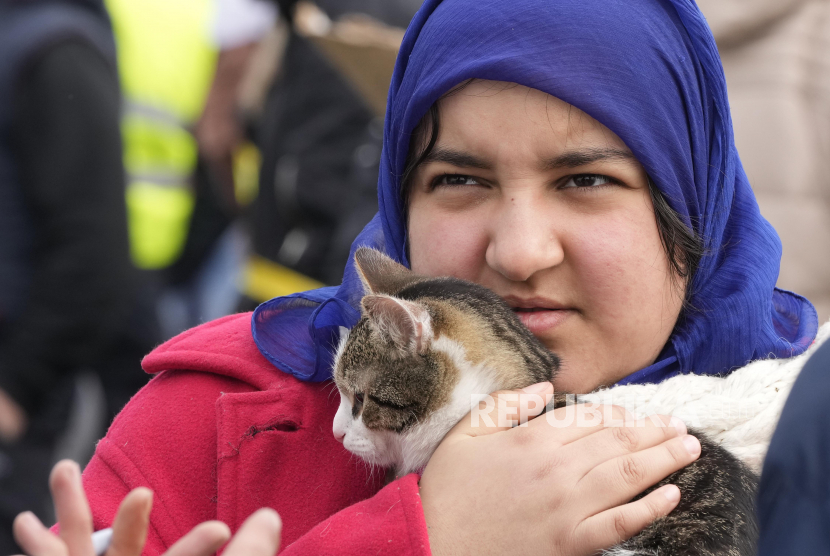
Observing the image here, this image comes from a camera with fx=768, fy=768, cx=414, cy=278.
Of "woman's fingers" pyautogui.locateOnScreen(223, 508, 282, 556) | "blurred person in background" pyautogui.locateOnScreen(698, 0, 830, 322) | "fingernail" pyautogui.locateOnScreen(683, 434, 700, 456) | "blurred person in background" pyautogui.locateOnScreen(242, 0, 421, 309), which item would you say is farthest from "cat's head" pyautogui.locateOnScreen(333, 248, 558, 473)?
"blurred person in background" pyautogui.locateOnScreen(698, 0, 830, 322)

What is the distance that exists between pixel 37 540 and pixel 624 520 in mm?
925

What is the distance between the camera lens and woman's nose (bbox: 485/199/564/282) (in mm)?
1565

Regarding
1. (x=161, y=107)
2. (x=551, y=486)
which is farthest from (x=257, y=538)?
(x=161, y=107)

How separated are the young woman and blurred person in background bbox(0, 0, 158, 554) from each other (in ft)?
5.27

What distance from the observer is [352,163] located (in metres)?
3.75

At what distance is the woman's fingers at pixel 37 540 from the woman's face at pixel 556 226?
95 centimetres

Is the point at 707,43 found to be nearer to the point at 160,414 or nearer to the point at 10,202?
the point at 160,414

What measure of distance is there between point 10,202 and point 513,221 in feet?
8.17

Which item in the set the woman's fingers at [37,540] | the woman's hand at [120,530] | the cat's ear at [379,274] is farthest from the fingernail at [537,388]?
the woman's fingers at [37,540]

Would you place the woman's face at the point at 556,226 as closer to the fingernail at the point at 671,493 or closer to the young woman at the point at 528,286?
the young woman at the point at 528,286

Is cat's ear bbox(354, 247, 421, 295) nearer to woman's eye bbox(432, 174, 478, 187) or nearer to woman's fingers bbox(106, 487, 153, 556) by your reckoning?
woman's eye bbox(432, 174, 478, 187)

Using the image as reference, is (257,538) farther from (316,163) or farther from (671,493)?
(316,163)

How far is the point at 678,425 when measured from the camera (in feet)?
4.99

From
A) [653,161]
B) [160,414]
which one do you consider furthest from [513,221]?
[160,414]
